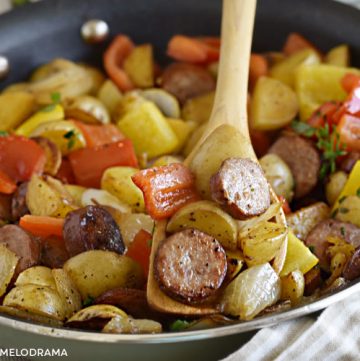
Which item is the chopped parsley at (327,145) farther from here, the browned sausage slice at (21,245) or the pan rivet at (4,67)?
the pan rivet at (4,67)

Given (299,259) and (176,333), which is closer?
(176,333)

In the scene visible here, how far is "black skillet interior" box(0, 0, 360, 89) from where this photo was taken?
3.02 meters

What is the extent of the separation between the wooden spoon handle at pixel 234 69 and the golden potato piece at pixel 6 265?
713mm

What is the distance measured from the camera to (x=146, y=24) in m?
3.23

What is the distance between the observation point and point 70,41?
316 centimetres

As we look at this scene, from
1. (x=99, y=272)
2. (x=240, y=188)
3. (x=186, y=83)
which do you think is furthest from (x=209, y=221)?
(x=186, y=83)

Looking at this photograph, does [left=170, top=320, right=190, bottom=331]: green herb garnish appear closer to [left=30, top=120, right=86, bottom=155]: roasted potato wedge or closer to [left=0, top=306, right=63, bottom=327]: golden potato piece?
[left=0, top=306, right=63, bottom=327]: golden potato piece

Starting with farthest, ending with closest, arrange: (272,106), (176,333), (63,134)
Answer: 1. (272,106)
2. (63,134)
3. (176,333)

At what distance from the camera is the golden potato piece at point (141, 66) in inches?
122

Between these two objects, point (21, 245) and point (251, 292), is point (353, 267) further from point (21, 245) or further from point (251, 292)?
point (21, 245)

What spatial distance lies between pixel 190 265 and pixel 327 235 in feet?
1.84

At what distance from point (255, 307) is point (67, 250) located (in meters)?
A: 0.60

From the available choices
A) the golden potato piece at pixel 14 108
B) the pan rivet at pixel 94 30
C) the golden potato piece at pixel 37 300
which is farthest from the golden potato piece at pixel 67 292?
the pan rivet at pixel 94 30

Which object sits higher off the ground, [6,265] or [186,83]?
[186,83]
